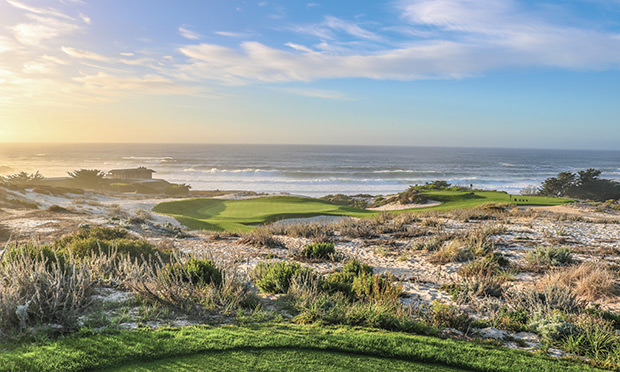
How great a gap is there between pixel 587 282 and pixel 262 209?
19.9 metres

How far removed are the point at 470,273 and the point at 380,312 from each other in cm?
425

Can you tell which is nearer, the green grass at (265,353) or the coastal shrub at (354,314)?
the green grass at (265,353)

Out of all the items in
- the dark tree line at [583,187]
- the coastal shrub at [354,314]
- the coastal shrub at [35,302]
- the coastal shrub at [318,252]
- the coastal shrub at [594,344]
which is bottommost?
the dark tree line at [583,187]

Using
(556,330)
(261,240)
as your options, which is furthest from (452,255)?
(261,240)

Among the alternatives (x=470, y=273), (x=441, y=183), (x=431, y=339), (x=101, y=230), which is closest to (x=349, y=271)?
(x=470, y=273)

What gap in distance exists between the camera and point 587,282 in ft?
23.9

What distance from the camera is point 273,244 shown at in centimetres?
1259

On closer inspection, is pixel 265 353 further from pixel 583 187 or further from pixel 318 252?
pixel 583 187

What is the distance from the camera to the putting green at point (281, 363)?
367 cm

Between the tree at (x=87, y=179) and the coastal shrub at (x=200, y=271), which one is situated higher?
the coastal shrub at (x=200, y=271)

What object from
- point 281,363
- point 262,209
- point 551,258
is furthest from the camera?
point 262,209

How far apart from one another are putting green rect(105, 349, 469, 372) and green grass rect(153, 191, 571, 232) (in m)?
13.7

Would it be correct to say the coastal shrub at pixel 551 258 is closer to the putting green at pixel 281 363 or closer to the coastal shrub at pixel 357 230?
the coastal shrub at pixel 357 230

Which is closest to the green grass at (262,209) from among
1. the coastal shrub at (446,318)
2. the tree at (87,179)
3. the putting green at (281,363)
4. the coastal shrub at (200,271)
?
the coastal shrub at (200,271)
